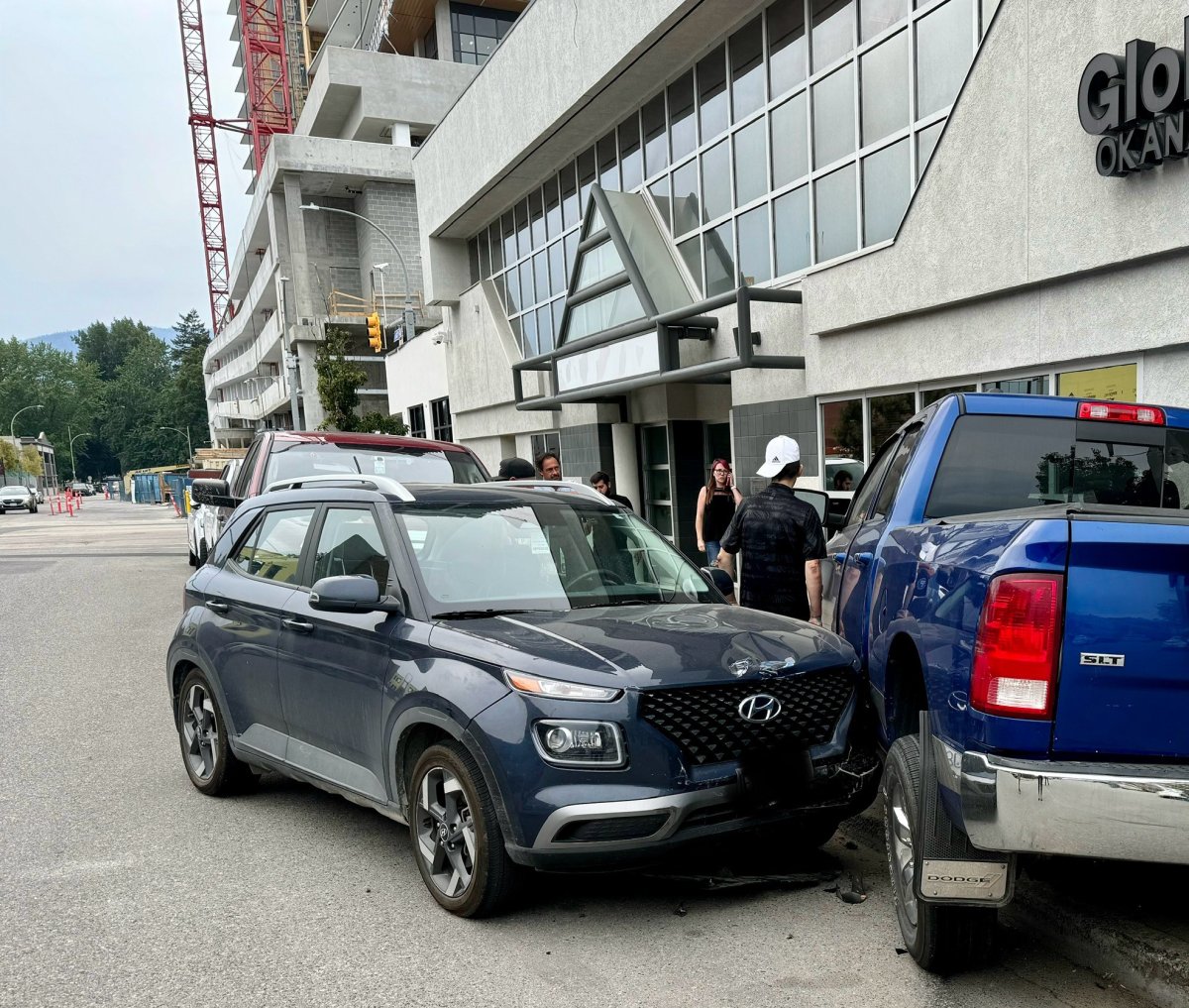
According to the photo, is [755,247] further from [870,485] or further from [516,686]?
[516,686]

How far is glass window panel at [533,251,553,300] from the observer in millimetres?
19453

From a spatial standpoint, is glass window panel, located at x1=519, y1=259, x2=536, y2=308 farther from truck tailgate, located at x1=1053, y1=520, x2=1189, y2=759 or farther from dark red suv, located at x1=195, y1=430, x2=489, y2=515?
truck tailgate, located at x1=1053, y1=520, x2=1189, y2=759

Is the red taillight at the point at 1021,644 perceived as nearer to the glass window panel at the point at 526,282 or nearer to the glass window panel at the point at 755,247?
the glass window panel at the point at 755,247

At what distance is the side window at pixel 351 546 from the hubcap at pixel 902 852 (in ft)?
7.53

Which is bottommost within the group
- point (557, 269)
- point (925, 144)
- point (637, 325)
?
point (637, 325)

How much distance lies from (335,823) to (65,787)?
74.3 inches

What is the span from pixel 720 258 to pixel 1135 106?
23.3ft

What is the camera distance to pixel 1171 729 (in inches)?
95.1

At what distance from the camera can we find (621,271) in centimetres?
1419

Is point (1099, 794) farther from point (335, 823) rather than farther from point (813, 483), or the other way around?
point (813, 483)

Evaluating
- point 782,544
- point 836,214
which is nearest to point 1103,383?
point 782,544

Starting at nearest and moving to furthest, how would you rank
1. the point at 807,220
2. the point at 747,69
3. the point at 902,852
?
the point at 902,852
the point at 807,220
the point at 747,69

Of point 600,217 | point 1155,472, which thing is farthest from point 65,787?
point 600,217

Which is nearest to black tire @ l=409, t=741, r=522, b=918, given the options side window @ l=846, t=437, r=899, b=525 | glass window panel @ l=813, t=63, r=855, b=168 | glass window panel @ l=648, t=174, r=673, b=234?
side window @ l=846, t=437, r=899, b=525
